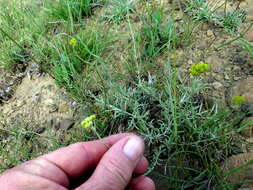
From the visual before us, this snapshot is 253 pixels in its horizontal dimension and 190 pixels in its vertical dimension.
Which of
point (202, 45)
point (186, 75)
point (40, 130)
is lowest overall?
point (40, 130)

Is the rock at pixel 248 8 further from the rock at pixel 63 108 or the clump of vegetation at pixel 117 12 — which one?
the rock at pixel 63 108

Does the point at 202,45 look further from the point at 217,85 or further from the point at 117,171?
the point at 117,171

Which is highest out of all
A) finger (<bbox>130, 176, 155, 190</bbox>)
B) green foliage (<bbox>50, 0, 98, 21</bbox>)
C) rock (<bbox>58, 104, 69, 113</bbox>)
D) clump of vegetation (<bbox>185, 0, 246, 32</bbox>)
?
green foliage (<bbox>50, 0, 98, 21</bbox>)

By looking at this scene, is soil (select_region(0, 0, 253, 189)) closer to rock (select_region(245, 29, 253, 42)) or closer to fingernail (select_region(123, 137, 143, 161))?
rock (select_region(245, 29, 253, 42))

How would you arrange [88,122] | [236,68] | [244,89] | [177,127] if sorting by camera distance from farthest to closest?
[236,68], [244,89], [177,127], [88,122]

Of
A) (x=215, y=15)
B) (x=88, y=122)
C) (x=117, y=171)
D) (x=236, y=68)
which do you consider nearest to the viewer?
(x=117, y=171)

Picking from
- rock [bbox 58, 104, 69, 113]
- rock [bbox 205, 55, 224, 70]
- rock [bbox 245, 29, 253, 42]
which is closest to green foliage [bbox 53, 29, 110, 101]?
rock [bbox 58, 104, 69, 113]

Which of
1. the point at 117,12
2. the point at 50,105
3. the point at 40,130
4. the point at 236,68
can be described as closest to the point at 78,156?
the point at 40,130
